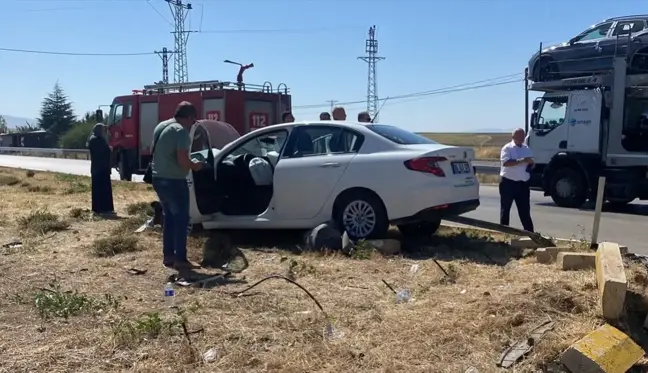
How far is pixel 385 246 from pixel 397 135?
4.91 feet

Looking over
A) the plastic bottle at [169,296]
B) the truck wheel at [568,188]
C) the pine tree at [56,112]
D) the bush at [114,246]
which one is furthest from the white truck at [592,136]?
the pine tree at [56,112]

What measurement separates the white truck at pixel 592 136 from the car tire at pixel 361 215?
26.0ft

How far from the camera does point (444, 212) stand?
7.96m

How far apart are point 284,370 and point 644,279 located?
3019 millimetres

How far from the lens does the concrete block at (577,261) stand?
6074 mm

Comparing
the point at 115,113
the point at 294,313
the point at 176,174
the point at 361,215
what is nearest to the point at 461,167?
the point at 361,215

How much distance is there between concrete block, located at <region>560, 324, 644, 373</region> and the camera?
4.02 metres

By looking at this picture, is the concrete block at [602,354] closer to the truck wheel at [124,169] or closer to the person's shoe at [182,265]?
the person's shoe at [182,265]

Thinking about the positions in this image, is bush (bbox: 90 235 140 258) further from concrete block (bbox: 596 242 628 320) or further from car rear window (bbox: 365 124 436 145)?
concrete block (bbox: 596 242 628 320)

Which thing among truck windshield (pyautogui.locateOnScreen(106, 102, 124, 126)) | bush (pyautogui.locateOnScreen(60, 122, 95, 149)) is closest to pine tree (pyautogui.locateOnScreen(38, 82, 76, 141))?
bush (pyautogui.locateOnScreen(60, 122, 95, 149))

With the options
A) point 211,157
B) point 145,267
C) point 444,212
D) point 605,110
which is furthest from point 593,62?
point 145,267

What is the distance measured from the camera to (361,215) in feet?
27.0

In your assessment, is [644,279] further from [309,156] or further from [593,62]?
[593,62]

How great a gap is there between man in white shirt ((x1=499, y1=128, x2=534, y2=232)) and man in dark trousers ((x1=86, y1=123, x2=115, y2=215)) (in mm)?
6501
